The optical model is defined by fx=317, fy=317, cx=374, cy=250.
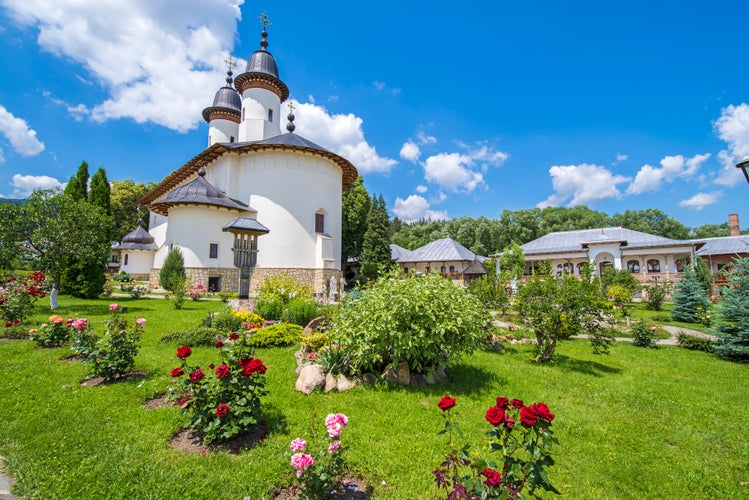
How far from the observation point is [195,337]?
646cm

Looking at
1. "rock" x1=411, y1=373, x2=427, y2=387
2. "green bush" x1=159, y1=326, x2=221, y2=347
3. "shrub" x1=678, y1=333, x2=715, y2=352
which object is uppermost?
"green bush" x1=159, y1=326, x2=221, y2=347

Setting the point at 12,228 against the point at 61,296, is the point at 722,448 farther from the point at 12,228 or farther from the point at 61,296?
the point at 61,296

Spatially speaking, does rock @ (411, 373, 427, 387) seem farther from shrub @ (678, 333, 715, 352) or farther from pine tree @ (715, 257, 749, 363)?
shrub @ (678, 333, 715, 352)

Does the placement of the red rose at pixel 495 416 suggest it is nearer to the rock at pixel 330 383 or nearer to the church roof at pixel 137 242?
the rock at pixel 330 383

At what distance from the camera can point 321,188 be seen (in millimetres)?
19297

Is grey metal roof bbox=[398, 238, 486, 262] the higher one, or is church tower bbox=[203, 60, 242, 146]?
church tower bbox=[203, 60, 242, 146]

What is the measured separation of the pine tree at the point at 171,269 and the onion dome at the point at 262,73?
13.8 meters

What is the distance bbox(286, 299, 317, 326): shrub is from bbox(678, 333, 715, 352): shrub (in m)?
9.86

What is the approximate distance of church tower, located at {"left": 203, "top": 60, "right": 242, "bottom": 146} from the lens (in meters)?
26.8

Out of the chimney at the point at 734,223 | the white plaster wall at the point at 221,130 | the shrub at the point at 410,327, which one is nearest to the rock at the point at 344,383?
the shrub at the point at 410,327

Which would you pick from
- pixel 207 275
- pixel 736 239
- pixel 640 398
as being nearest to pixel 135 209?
pixel 207 275

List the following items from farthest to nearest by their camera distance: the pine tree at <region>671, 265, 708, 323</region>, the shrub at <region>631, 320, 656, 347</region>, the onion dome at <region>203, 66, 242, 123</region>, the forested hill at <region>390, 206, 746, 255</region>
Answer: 1. the forested hill at <region>390, 206, 746, 255</region>
2. the onion dome at <region>203, 66, 242, 123</region>
3. the pine tree at <region>671, 265, 708, 323</region>
4. the shrub at <region>631, 320, 656, 347</region>

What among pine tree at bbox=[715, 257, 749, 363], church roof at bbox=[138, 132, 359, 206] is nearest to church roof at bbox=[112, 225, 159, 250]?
church roof at bbox=[138, 132, 359, 206]

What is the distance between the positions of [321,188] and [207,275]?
803 centimetres
